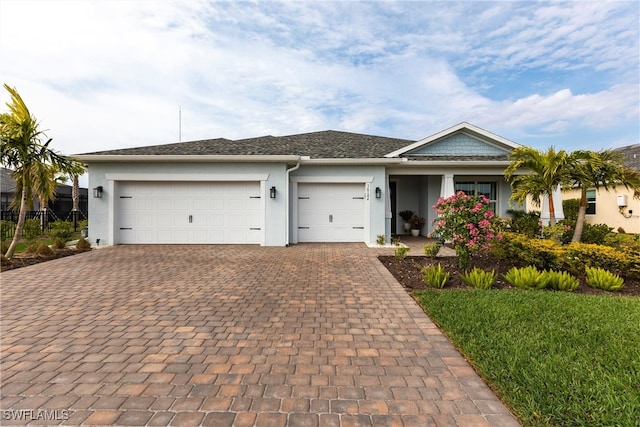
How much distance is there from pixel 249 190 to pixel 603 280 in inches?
381

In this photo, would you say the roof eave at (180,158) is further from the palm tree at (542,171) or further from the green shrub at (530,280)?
the green shrub at (530,280)

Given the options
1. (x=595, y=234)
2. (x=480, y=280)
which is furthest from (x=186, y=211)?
(x=595, y=234)

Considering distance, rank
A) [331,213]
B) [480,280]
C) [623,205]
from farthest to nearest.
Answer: [623,205] < [331,213] < [480,280]

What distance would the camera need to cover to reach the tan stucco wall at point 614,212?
14523mm

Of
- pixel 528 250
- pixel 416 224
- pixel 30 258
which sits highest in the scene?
pixel 416 224

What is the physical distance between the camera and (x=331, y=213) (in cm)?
1133

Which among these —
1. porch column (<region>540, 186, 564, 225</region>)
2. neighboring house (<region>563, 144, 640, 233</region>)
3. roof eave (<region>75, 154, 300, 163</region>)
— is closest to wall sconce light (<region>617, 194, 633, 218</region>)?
neighboring house (<region>563, 144, 640, 233</region>)

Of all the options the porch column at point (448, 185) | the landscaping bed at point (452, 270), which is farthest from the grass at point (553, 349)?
the porch column at point (448, 185)

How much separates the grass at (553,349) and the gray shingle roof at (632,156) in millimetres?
16571

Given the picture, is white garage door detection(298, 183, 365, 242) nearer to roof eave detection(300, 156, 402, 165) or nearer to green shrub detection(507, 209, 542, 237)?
roof eave detection(300, 156, 402, 165)

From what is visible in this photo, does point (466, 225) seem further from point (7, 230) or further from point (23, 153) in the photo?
point (7, 230)

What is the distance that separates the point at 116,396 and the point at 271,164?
8.78m

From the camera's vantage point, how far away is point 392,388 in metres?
2.51

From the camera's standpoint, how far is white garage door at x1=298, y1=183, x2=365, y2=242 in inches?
445
